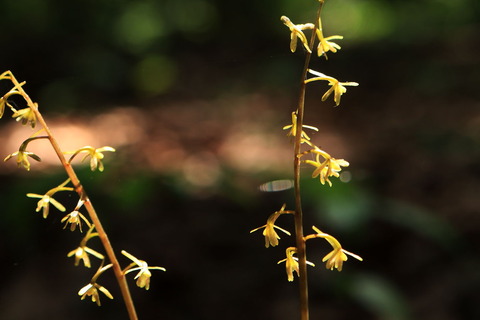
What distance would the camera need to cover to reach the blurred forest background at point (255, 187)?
132 inches

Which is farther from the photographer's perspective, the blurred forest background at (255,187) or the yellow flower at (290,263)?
the blurred forest background at (255,187)

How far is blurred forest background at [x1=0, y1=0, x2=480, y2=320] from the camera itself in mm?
3355

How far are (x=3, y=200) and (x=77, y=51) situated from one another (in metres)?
5.04

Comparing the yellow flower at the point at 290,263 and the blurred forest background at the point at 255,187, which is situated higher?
the blurred forest background at the point at 255,187

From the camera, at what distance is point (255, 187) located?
402 centimetres

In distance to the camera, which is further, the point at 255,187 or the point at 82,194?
the point at 255,187

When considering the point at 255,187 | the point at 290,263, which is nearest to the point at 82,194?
the point at 290,263

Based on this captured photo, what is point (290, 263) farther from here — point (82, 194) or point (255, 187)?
point (255, 187)

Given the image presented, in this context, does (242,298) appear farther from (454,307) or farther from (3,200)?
(3,200)

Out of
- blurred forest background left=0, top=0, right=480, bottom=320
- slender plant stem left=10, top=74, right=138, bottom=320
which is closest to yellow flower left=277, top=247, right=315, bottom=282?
slender plant stem left=10, top=74, right=138, bottom=320

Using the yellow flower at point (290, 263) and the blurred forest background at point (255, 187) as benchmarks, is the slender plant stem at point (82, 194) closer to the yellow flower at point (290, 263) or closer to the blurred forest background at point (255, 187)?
the yellow flower at point (290, 263)

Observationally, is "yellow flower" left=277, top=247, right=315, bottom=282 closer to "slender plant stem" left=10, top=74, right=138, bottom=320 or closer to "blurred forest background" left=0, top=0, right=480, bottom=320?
"slender plant stem" left=10, top=74, right=138, bottom=320

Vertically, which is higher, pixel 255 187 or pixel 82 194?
pixel 255 187

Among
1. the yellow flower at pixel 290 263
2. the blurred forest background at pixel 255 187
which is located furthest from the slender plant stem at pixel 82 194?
the blurred forest background at pixel 255 187
